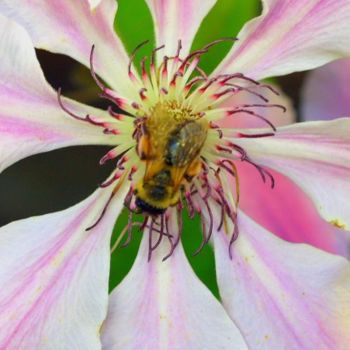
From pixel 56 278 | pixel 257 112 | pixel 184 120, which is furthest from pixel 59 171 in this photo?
pixel 184 120

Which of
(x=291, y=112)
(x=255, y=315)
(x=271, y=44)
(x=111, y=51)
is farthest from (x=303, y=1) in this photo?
(x=291, y=112)

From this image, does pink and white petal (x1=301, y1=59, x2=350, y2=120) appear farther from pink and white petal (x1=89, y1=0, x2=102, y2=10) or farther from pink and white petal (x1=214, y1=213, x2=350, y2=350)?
pink and white petal (x1=89, y1=0, x2=102, y2=10)

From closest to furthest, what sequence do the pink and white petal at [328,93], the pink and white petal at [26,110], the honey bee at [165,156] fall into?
the honey bee at [165,156] < the pink and white petal at [26,110] < the pink and white petal at [328,93]

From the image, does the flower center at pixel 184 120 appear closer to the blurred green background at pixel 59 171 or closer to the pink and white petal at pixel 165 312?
the pink and white petal at pixel 165 312

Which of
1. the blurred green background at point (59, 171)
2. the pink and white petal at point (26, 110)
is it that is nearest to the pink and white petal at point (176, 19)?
the pink and white petal at point (26, 110)

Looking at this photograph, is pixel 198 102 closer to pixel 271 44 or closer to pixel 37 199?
pixel 271 44

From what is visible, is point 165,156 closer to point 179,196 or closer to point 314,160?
point 179,196

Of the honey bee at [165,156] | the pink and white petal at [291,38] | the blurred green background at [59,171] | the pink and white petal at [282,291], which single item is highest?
the pink and white petal at [291,38]
